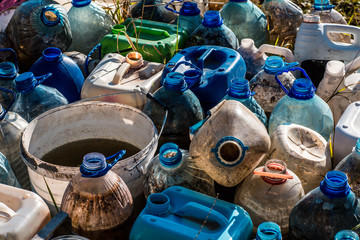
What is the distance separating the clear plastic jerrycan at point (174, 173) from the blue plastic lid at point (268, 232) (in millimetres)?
485

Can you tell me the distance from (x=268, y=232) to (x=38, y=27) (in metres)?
2.18

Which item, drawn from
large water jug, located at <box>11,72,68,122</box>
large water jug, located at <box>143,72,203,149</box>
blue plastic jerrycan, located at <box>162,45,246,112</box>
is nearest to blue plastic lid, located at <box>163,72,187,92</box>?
large water jug, located at <box>143,72,203,149</box>

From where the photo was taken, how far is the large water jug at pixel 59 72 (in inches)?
107

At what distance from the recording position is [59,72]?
2.72 meters

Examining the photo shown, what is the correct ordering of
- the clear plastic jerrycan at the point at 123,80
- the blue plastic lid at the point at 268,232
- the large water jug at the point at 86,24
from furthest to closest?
1. the large water jug at the point at 86,24
2. the clear plastic jerrycan at the point at 123,80
3. the blue plastic lid at the point at 268,232

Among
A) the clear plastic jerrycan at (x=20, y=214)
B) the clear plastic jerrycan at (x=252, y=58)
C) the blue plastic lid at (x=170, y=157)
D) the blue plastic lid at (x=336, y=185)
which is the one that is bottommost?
the clear plastic jerrycan at (x=252, y=58)

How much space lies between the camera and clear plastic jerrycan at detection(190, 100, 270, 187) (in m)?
1.90

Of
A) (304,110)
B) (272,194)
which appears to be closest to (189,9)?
(304,110)

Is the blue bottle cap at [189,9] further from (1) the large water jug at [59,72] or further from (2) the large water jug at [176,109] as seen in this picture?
(2) the large water jug at [176,109]

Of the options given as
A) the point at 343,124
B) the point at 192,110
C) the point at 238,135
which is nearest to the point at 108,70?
the point at 192,110

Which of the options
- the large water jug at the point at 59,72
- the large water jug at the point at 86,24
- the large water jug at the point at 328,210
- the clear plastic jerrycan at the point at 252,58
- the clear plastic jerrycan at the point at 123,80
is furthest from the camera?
the large water jug at the point at 86,24

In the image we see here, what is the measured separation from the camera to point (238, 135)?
1.89m

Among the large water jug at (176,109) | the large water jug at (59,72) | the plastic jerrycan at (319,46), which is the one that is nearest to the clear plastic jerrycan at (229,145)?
the large water jug at (176,109)

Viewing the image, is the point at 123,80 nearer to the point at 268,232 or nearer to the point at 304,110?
the point at 304,110
